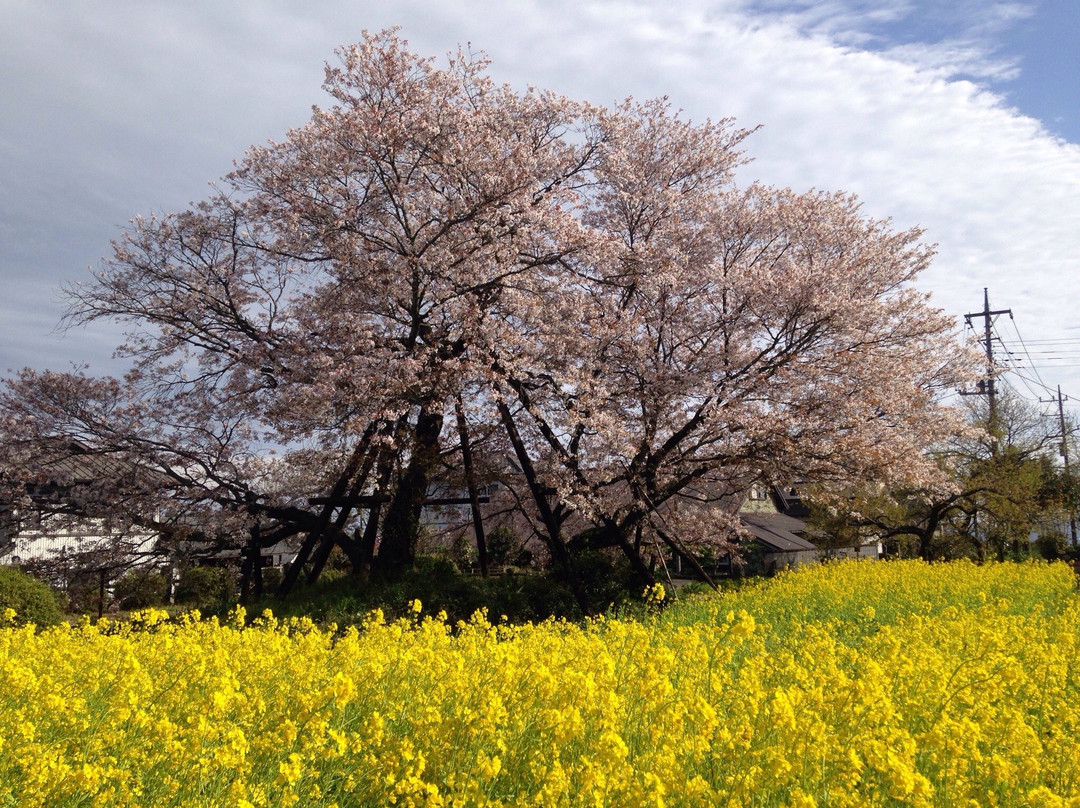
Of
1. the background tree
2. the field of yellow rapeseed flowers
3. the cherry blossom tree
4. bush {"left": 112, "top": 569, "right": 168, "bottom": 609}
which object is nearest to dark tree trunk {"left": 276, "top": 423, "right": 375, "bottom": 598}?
the cherry blossom tree

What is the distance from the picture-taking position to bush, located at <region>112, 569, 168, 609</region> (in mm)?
15467

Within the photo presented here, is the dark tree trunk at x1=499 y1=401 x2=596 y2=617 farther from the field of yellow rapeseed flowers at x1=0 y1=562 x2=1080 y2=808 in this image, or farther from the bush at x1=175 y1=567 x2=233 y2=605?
the bush at x1=175 y1=567 x2=233 y2=605

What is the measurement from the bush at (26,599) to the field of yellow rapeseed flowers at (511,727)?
4.53m

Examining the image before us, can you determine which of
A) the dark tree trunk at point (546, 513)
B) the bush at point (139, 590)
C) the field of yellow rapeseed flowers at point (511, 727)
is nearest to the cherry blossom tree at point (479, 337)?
the dark tree trunk at point (546, 513)

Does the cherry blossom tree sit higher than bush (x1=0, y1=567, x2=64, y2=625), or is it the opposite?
the cherry blossom tree

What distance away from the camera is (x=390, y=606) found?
1178 cm

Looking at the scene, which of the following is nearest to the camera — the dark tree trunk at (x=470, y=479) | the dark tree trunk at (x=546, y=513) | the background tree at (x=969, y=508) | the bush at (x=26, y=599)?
the bush at (x=26, y=599)

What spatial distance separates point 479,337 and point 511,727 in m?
8.32

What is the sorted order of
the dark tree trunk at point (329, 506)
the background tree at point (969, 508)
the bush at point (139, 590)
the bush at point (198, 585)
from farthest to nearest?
the background tree at point (969, 508) < the bush at point (198, 585) < the bush at point (139, 590) < the dark tree trunk at point (329, 506)

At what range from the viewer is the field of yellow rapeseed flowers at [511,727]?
3.21 m

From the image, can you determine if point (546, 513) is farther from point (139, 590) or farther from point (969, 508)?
point (969, 508)

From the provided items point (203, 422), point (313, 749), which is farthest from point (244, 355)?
point (313, 749)

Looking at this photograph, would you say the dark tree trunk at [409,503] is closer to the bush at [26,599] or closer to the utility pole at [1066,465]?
Answer: the bush at [26,599]

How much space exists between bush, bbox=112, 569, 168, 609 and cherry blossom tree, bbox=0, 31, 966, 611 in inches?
143
